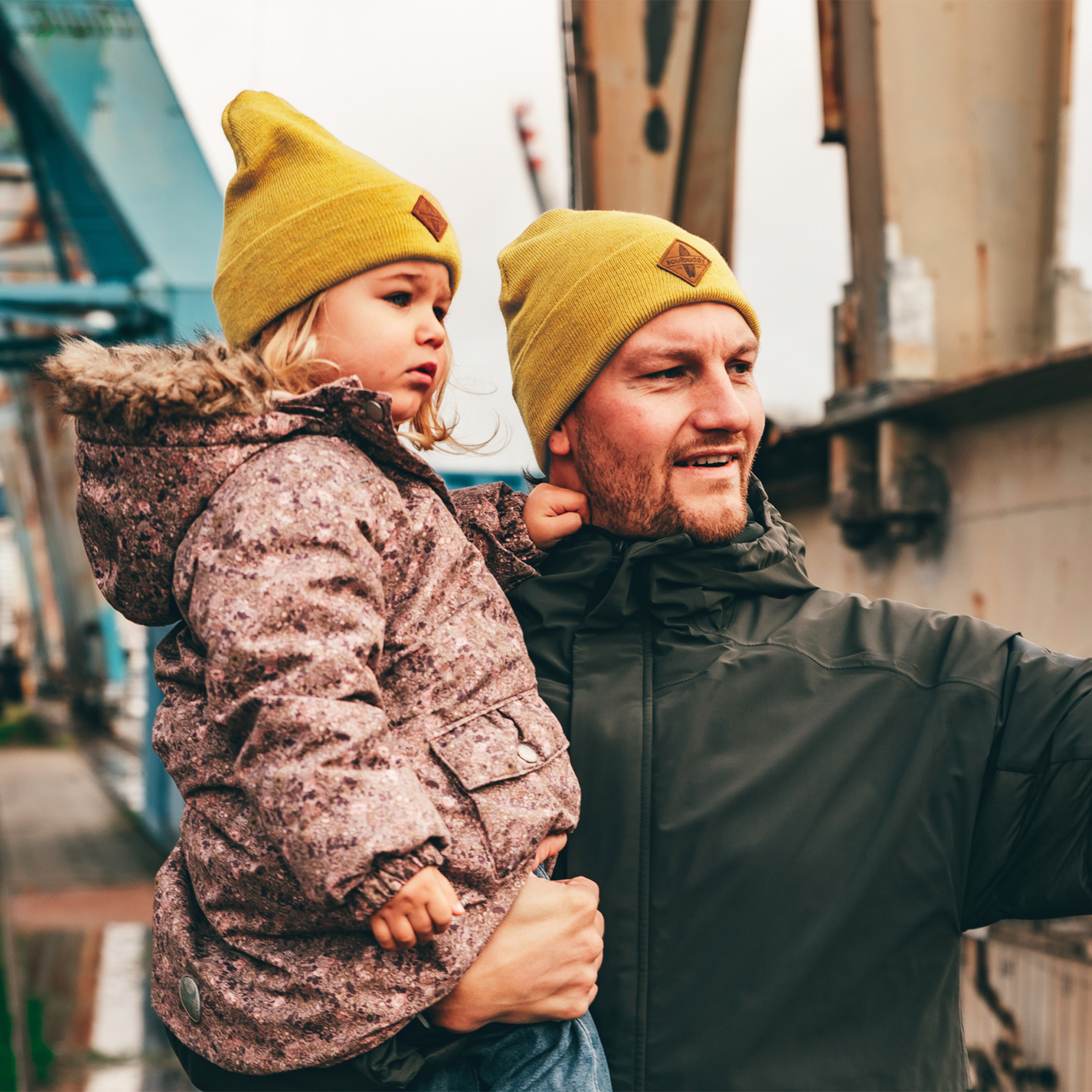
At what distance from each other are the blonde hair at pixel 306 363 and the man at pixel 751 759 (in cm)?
27

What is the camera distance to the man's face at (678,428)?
1.83m

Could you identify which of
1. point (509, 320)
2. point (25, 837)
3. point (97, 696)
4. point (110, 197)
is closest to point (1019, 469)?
point (509, 320)

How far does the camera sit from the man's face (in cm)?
183

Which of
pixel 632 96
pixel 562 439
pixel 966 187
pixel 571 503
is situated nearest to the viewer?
pixel 571 503

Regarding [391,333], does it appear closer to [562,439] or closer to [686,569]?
[562,439]

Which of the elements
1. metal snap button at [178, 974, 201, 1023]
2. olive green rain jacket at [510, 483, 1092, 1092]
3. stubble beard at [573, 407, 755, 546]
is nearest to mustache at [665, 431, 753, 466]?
stubble beard at [573, 407, 755, 546]

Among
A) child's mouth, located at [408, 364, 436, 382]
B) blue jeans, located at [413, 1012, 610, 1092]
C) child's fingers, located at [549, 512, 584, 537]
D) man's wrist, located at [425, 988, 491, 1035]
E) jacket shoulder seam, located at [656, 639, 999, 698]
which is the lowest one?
blue jeans, located at [413, 1012, 610, 1092]

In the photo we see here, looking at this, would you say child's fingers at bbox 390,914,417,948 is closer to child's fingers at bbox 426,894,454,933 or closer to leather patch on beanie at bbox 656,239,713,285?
child's fingers at bbox 426,894,454,933

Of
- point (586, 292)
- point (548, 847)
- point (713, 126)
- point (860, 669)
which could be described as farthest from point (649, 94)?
point (548, 847)

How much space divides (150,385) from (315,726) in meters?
0.50

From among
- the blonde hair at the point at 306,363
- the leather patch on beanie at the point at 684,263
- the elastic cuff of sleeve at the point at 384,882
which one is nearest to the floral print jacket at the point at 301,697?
the elastic cuff of sleeve at the point at 384,882

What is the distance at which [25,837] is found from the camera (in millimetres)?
11492

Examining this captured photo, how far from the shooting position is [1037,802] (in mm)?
1604

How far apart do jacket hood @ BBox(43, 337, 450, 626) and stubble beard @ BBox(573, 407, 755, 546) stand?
16.3 inches
